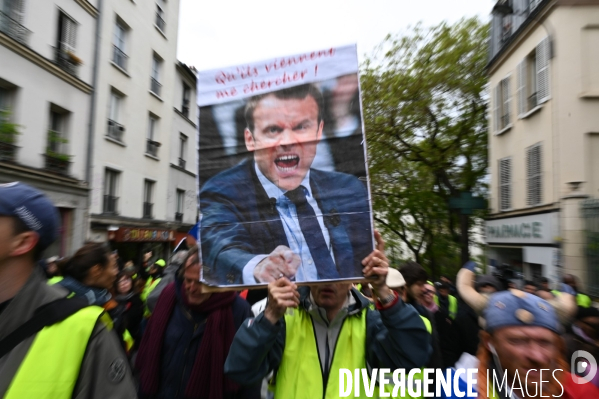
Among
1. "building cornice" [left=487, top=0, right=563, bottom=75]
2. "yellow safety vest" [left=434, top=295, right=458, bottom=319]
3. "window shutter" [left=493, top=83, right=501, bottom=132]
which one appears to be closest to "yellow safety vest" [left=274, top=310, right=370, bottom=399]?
"yellow safety vest" [left=434, top=295, right=458, bottom=319]

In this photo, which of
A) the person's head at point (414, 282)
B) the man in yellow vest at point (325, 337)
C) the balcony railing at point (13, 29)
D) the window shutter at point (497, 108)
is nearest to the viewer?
the man in yellow vest at point (325, 337)

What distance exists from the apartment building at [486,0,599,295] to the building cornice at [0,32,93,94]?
12914mm

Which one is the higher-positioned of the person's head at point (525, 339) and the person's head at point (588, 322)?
the person's head at point (525, 339)

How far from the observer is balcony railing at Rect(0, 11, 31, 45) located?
11727 mm

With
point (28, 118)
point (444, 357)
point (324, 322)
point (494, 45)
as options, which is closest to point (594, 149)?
point (494, 45)

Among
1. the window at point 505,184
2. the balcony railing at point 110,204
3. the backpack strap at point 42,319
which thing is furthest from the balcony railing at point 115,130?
the backpack strap at point 42,319

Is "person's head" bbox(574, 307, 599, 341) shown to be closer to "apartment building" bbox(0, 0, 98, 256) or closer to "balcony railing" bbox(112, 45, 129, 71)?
"apartment building" bbox(0, 0, 98, 256)

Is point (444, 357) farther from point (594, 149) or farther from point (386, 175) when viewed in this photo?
point (386, 175)

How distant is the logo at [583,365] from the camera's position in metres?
2.90

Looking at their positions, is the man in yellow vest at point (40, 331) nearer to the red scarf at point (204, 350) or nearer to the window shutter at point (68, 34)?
the red scarf at point (204, 350)

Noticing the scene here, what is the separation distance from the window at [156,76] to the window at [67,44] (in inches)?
216

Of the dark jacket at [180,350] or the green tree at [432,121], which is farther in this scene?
the green tree at [432,121]

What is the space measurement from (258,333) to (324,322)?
44 cm

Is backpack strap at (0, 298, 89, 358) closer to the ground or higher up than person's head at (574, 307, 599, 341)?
higher up
